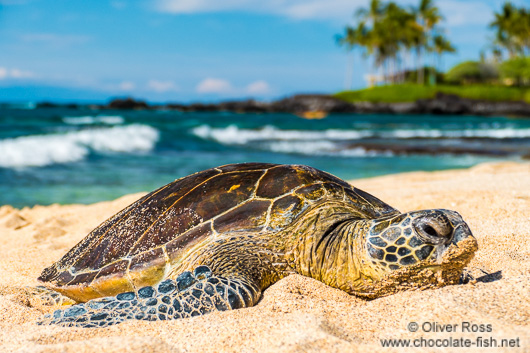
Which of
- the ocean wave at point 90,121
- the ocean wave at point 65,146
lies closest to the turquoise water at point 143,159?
the ocean wave at point 65,146

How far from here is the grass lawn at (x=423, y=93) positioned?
57656 mm

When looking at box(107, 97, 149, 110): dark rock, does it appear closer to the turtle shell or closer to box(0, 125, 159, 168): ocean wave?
box(0, 125, 159, 168): ocean wave

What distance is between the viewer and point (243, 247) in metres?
2.68

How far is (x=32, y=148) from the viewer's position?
12516 mm

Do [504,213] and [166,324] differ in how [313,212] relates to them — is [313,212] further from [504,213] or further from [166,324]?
Answer: [504,213]

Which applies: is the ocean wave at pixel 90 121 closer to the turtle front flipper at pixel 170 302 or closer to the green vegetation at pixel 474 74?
the turtle front flipper at pixel 170 302

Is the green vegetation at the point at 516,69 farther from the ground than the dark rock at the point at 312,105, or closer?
farther from the ground

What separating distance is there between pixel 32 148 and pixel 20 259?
9796 millimetres

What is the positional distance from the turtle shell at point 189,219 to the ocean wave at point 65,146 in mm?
8986

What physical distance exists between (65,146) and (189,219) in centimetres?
1159

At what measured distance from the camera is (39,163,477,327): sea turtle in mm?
2252

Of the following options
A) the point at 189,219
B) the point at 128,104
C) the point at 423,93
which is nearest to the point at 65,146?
the point at 189,219

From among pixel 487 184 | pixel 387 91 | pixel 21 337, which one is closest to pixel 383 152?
pixel 487 184

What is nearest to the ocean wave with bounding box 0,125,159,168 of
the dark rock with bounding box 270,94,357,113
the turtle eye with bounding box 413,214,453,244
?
the turtle eye with bounding box 413,214,453,244
